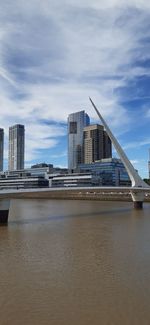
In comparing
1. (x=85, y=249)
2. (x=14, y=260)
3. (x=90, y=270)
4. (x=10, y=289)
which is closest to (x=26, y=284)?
(x=10, y=289)

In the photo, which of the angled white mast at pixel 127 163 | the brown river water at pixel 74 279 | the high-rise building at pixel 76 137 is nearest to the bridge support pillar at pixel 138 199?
the angled white mast at pixel 127 163

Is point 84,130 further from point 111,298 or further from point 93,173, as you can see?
point 111,298

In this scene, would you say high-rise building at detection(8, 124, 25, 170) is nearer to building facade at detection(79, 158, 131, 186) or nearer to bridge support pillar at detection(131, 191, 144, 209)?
building facade at detection(79, 158, 131, 186)

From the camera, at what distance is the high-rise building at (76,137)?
112750 mm

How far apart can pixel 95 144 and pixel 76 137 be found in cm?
1157

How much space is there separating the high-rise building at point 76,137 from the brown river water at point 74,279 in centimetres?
9532

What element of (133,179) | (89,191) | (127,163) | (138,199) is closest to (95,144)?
(127,163)

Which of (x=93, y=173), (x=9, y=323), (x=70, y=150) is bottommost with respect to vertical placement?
(x=9, y=323)

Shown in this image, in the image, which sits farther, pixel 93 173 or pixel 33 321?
pixel 93 173

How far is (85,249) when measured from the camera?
1204 cm

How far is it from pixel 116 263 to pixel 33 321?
4455mm

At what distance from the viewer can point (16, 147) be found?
131 m

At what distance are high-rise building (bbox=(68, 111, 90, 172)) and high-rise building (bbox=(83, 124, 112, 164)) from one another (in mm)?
4370

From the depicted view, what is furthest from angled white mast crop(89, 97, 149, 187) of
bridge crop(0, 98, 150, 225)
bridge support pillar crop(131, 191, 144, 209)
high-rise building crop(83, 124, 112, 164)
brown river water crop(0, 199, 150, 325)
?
high-rise building crop(83, 124, 112, 164)
